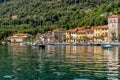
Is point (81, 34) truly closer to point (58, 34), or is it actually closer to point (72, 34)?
point (72, 34)

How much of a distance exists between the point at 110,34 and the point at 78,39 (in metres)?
16.9

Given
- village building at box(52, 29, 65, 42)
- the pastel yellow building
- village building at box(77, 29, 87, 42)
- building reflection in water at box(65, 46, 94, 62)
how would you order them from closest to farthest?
building reflection in water at box(65, 46, 94, 62), the pastel yellow building, village building at box(77, 29, 87, 42), village building at box(52, 29, 65, 42)

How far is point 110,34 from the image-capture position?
156000 mm

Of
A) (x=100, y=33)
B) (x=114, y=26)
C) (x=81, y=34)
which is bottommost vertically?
(x=81, y=34)

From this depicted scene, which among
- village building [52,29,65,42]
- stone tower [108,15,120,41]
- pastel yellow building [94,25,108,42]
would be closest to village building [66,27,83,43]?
village building [52,29,65,42]

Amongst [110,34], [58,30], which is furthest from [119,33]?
[58,30]

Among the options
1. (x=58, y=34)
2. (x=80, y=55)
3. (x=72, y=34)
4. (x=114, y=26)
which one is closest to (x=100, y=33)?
(x=114, y=26)

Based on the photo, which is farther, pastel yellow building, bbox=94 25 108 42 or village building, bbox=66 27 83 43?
village building, bbox=66 27 83 43

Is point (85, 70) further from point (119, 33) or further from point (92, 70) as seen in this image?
point (119, 33)

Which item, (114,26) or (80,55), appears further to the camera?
(114,26)

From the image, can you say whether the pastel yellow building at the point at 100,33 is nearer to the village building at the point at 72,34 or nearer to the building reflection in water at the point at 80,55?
the village building at the point at 72,34

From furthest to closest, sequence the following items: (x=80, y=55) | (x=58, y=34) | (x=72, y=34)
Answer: (x=58, y=34) → (x=72, y=34) → (x=80, y=55)

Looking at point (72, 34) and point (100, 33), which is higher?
point (100, 33)

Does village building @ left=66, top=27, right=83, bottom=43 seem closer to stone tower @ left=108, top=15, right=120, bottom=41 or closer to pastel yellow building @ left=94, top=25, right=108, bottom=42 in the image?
pastel yellow building @ left=94, top=25, right=108, bottom=42
